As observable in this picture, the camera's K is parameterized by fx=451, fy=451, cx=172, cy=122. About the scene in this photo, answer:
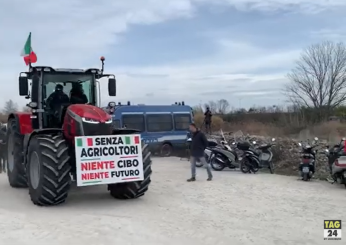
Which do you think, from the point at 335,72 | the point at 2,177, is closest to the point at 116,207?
the point at 2,177

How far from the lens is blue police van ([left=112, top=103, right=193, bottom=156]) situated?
20566 mm

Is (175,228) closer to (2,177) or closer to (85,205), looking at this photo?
(85,205)

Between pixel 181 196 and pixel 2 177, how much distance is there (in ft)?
21.4

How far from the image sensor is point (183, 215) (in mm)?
8344

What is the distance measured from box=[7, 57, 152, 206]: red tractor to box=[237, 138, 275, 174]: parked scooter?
237 inches

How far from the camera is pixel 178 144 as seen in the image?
21.9 m

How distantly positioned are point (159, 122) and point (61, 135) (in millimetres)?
12158

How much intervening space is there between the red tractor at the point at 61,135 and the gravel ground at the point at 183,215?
0.40 metres

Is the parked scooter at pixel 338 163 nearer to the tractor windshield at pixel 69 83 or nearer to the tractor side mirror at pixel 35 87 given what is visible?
the tractor windshield at pixel 69 83

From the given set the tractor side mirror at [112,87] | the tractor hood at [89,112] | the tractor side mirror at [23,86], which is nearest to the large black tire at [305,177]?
the tractor side mirror at [112,87]

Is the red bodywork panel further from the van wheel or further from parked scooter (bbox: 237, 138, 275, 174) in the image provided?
the van wheel

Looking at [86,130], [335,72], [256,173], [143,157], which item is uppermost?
[335,72]

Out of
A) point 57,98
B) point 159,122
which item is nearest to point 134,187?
point 57,98

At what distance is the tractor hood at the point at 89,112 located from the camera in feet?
30.4
